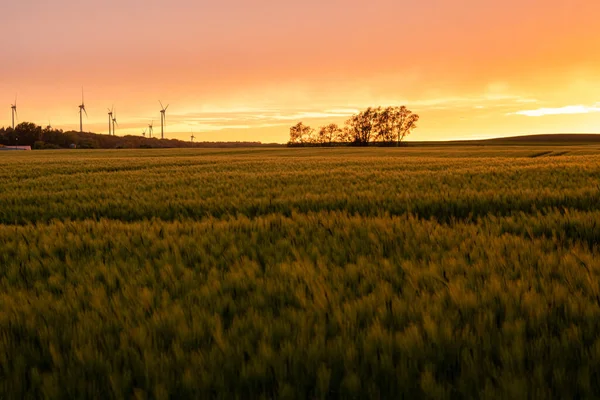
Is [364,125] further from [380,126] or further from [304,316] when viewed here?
[304,316]

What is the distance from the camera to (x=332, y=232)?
438 cm

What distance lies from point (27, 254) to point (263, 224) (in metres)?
2.31

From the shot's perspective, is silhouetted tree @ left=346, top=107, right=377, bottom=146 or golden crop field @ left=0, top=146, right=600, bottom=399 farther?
silhouetted tree @ left=346, top=107, right=377, bottom=146

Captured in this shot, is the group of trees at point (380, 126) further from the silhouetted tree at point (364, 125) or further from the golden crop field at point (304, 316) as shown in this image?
the golden crop field at point (304, 316)

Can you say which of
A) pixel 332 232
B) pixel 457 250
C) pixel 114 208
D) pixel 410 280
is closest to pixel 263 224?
pixel 332 232

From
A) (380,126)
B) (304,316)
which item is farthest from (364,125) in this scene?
(304,316)

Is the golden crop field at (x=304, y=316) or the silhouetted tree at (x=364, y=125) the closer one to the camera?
the golden crop field at (x=304, y=316)

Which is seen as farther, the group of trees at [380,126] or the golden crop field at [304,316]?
the group of trees at [380,126]

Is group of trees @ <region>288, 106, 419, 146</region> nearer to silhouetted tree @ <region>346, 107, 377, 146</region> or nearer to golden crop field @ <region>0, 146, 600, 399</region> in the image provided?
silhouetted tree @ <region>346, 107, 377, 146</region>

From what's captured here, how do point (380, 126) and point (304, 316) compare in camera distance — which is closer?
point (304, 316)

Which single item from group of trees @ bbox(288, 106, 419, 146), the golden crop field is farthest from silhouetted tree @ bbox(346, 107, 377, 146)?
the golden crop field

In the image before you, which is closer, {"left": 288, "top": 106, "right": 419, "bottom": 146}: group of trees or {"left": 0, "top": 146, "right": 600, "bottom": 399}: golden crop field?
{"left": 0, "top": 146, "right": 600, "bottom": 399}: golden crop field

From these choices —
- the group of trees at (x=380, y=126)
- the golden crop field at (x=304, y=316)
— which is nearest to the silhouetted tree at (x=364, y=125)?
the group of trees at (x=380, y=126)

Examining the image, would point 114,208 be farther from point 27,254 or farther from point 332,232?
point 332,232
